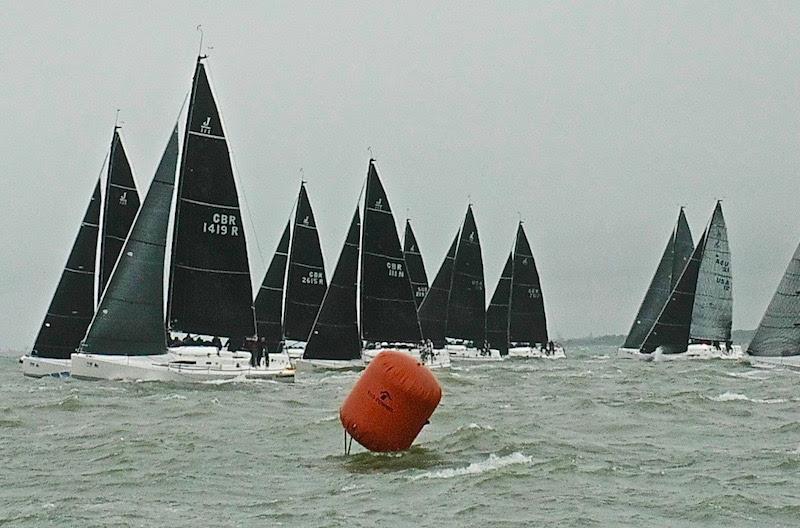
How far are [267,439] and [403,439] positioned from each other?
14.7 feet

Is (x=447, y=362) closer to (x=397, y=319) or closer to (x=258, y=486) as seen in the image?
(x=397, y=319)

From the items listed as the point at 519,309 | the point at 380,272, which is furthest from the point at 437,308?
the point at 380,272

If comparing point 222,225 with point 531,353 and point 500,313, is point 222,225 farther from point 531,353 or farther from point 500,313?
point 531,353

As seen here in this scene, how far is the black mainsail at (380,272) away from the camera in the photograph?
1999 inches

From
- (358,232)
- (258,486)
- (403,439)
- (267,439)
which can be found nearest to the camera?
(258,486)

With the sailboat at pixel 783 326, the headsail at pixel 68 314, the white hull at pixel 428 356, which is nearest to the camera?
the headsail at pixel 68 314

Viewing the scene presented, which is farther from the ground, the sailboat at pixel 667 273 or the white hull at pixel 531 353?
the sailboat at pixel 667 273

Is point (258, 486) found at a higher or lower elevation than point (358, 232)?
lower

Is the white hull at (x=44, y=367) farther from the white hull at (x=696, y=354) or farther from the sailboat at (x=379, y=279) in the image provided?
the white hull at (x=696, y=354)

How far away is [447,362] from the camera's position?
189ft

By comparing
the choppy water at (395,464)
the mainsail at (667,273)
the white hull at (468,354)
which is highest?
the mainsail at (667,273)

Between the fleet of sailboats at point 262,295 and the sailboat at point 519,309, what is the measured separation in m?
0.18

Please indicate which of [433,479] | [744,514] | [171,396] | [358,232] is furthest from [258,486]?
[358,232]

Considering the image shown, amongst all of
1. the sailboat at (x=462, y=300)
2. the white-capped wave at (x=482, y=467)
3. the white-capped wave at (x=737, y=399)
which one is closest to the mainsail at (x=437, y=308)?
the sailboat at (x=462, y=300)
